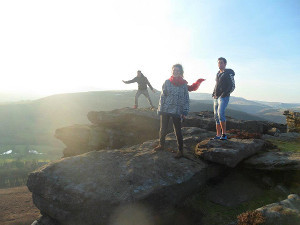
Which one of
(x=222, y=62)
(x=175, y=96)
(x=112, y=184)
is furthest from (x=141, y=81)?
(x=112, y=184)

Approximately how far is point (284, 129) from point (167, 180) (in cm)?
1870

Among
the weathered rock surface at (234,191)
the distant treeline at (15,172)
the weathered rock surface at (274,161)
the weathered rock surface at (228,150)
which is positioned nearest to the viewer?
the weathered rock surface at (274,161)

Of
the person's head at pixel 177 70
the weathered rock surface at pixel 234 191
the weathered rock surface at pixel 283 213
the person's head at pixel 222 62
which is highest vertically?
the person's head at pixel 222 62

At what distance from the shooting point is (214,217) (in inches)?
375

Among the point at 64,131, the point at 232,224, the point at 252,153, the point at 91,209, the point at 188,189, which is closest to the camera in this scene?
the point at 232,224

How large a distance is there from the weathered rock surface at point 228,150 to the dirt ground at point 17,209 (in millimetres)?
37194

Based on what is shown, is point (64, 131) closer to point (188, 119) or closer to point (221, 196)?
point (188, 119)

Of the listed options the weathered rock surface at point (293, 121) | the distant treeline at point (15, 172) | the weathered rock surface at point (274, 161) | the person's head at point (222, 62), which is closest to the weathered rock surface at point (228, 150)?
the weathered rock surface at point (274, 161)

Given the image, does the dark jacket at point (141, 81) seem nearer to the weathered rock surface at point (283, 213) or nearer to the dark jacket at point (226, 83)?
the dark jacket at point (226, 83)

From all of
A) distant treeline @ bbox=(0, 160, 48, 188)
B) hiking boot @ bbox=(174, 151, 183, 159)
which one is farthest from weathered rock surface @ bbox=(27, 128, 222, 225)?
distant treeline @ bbox=(0, 160, 48, 188)

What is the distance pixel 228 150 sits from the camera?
1102 cm

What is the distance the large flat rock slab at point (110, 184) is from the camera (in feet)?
30.1

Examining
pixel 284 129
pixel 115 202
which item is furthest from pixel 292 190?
pixel 284 129

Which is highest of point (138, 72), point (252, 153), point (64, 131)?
point (138, 72)
